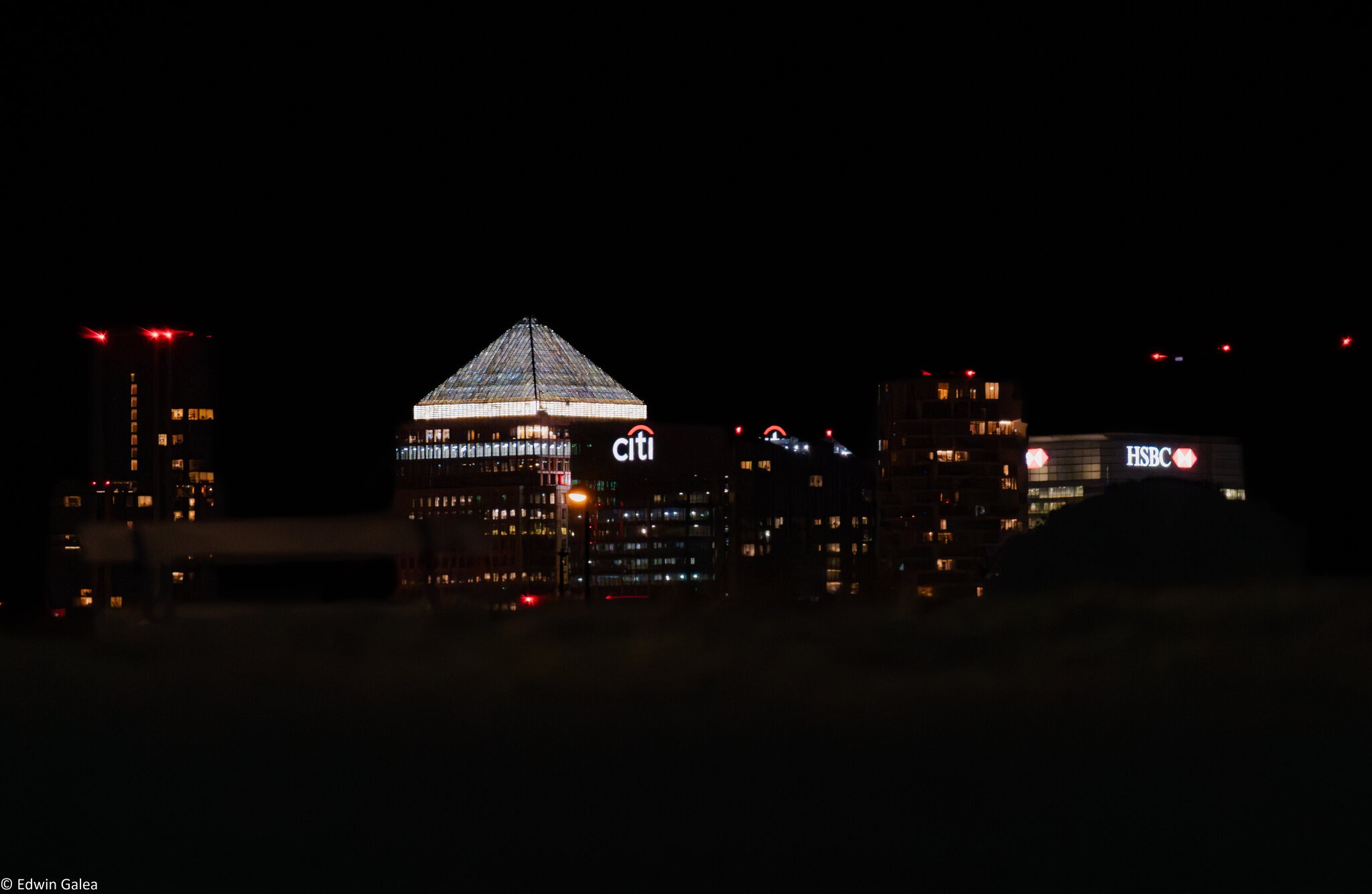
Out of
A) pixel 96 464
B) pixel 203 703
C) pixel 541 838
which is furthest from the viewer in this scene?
pixel 96 464

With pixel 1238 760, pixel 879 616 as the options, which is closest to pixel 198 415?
pixel 879 616

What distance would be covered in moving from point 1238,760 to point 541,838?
827cm

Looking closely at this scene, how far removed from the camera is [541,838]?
61.3ft

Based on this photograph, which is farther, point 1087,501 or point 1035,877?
point 1087,501

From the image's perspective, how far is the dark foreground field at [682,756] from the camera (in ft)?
59.2

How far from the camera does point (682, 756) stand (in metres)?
21.8

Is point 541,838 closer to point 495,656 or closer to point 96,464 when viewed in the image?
point 495,656

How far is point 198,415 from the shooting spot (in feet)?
649

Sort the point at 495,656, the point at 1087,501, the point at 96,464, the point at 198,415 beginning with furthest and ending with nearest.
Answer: the point at 198,415, the point at 96,464, the point at 1087,501, the point at 495,656

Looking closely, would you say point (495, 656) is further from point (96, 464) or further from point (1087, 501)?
point (96, 464)

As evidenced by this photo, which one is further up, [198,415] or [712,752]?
[198,415]

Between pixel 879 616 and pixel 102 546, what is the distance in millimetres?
18954

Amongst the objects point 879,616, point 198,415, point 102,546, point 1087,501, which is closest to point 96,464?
point 198,415

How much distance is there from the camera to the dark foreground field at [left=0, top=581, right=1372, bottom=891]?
1803 centimetres
